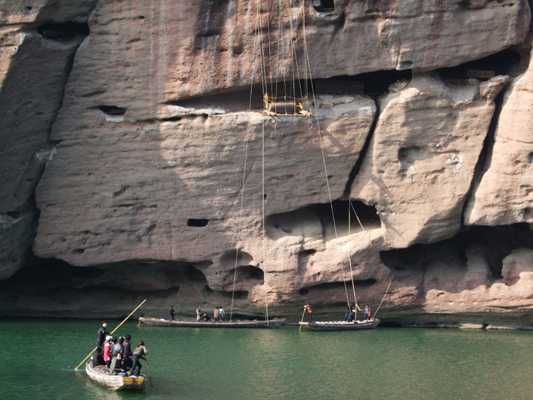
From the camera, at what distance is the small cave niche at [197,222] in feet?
96.5

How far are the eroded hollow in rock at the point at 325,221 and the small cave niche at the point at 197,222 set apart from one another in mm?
1417

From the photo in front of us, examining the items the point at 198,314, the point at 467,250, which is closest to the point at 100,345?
the point at 198,314

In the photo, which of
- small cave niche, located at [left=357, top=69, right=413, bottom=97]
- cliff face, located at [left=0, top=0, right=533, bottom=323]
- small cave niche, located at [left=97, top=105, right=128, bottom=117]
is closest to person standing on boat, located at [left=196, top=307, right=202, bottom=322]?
cliff face, located at [left=0, top=0, right=533, bottom=323]

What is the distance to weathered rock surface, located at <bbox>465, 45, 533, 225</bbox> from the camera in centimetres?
2808

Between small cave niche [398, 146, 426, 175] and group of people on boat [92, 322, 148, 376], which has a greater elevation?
small cave niche [398, 146, 426, 175]

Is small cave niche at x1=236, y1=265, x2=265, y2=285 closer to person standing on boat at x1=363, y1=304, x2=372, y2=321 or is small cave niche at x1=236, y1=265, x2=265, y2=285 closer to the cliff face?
the cliff face

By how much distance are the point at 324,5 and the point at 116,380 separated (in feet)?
36.2

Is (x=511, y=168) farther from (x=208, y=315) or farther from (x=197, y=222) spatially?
(x=208, y=315)

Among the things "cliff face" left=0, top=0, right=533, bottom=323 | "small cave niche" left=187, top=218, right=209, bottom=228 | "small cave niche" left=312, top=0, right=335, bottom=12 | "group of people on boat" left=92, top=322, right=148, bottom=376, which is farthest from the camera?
"small cave niche" left=187, top=218, right=209, bottom=228

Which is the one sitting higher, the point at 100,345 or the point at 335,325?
the point at 335,325

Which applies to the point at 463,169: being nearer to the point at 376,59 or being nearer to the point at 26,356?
the point at 376,59

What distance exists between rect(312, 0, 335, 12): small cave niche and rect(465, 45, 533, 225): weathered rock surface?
433 centimetres

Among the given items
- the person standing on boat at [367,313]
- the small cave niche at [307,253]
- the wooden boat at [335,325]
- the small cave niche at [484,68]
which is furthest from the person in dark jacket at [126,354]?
the small cave niche at [484,68]

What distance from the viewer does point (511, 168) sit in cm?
2820
